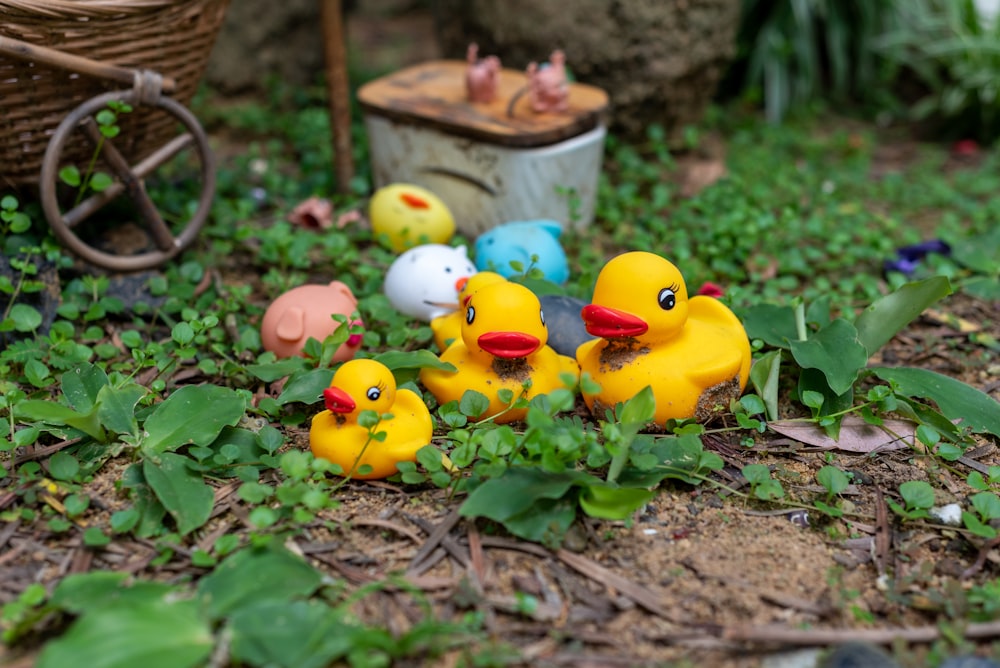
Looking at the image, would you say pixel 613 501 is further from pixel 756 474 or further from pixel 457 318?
pixel 457 318

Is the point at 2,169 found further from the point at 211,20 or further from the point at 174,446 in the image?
the point at 174,446

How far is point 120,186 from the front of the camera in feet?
8.50

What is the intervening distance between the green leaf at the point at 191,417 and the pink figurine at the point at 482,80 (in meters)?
1.63

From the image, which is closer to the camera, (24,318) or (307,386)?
(307,386)

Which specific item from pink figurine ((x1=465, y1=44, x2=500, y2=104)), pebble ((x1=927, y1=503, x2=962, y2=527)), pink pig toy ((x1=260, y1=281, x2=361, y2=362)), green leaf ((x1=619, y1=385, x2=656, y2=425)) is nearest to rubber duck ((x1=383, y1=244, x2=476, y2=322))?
pink pig toy ((x1=260, y1=281, x2=361, y2=362))

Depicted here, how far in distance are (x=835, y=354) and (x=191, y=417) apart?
1.50 m

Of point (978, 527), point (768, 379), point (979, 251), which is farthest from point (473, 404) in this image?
point (979, 251)

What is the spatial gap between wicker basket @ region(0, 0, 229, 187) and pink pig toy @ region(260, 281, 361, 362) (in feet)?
2.54

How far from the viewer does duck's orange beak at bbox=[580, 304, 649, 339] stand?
1942mm

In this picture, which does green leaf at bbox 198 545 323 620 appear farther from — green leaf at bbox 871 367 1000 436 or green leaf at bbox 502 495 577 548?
green leaf at bbox 871 367 1000 436

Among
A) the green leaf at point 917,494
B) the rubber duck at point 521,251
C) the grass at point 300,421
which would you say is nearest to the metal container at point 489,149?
the grass at point 300,421

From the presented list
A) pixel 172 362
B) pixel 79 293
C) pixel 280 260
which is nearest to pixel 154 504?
pixel 172 362

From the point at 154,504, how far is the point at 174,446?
0.50ft

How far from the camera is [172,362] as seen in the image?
2240mm
